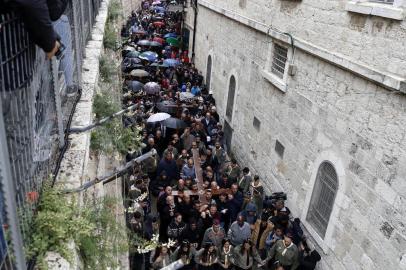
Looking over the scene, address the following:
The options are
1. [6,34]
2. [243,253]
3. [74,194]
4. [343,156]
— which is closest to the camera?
[6,34]

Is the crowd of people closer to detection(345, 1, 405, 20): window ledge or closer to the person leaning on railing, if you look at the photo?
the person leaning on railing

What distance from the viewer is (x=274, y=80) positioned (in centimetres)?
973

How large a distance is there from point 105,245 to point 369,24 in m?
5.45

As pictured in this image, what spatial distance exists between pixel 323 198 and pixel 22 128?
6.44m

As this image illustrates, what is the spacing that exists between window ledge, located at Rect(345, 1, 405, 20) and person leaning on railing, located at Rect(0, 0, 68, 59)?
4.90 meters

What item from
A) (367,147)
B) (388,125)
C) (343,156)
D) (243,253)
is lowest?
(243,253)

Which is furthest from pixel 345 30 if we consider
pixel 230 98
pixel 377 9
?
pixel 230 98

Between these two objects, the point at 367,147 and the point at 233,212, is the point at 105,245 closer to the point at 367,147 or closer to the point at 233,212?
the point at 367,147

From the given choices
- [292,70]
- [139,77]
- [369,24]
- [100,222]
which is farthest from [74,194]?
[139,77]

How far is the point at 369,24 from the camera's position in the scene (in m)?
6.34

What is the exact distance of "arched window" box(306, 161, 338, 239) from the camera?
7348 millimetres

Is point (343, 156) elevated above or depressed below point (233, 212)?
above

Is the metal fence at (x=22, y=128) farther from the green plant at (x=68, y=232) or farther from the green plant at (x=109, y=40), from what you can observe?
the green plant at (x=109, y=40)

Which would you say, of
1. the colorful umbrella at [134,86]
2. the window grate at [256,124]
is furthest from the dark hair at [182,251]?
the colorful umbrella at [134,86]
